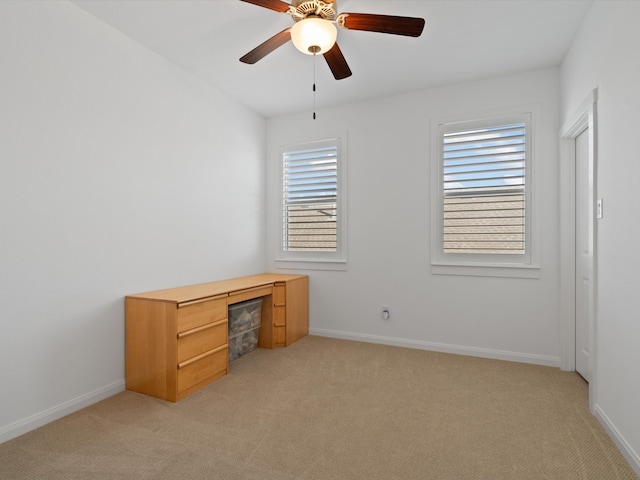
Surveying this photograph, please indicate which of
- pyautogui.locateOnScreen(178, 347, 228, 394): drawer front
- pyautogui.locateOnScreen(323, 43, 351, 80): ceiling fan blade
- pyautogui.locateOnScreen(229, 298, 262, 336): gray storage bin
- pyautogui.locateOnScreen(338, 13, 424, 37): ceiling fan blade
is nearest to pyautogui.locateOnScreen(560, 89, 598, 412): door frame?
pyautogui.locateOnScreen(338, 13, 424, 37): ceiling fan blade

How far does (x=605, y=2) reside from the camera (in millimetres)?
2180

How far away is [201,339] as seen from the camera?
2787mm

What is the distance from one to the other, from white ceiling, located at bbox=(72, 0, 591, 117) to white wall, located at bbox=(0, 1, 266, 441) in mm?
295

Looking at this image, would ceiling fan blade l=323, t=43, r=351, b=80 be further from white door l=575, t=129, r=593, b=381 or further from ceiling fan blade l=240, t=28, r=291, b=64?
white door l=575, t=129, r=593, b=381

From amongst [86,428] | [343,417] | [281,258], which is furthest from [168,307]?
[281,258]

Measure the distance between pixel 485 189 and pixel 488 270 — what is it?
31.1 inches

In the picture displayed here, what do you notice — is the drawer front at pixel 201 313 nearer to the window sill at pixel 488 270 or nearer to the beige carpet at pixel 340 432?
the beige carpet at pixel 340 432

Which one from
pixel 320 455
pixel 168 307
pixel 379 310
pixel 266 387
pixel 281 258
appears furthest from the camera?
pixel 281 258

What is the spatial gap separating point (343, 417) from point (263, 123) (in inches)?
141

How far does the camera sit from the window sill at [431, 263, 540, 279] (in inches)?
131

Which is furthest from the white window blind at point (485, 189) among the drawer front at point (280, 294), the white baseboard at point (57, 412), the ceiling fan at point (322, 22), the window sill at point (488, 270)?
the white baseboard at point (57, 412)

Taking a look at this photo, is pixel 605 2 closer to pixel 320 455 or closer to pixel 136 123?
pixel 320 455

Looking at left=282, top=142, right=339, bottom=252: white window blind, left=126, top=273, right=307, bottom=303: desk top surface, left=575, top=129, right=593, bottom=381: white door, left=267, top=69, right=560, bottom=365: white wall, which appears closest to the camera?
left=126, top=273, right=307, bottom=303: desk top surface

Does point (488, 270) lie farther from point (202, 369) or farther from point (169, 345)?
point (169, 345)
